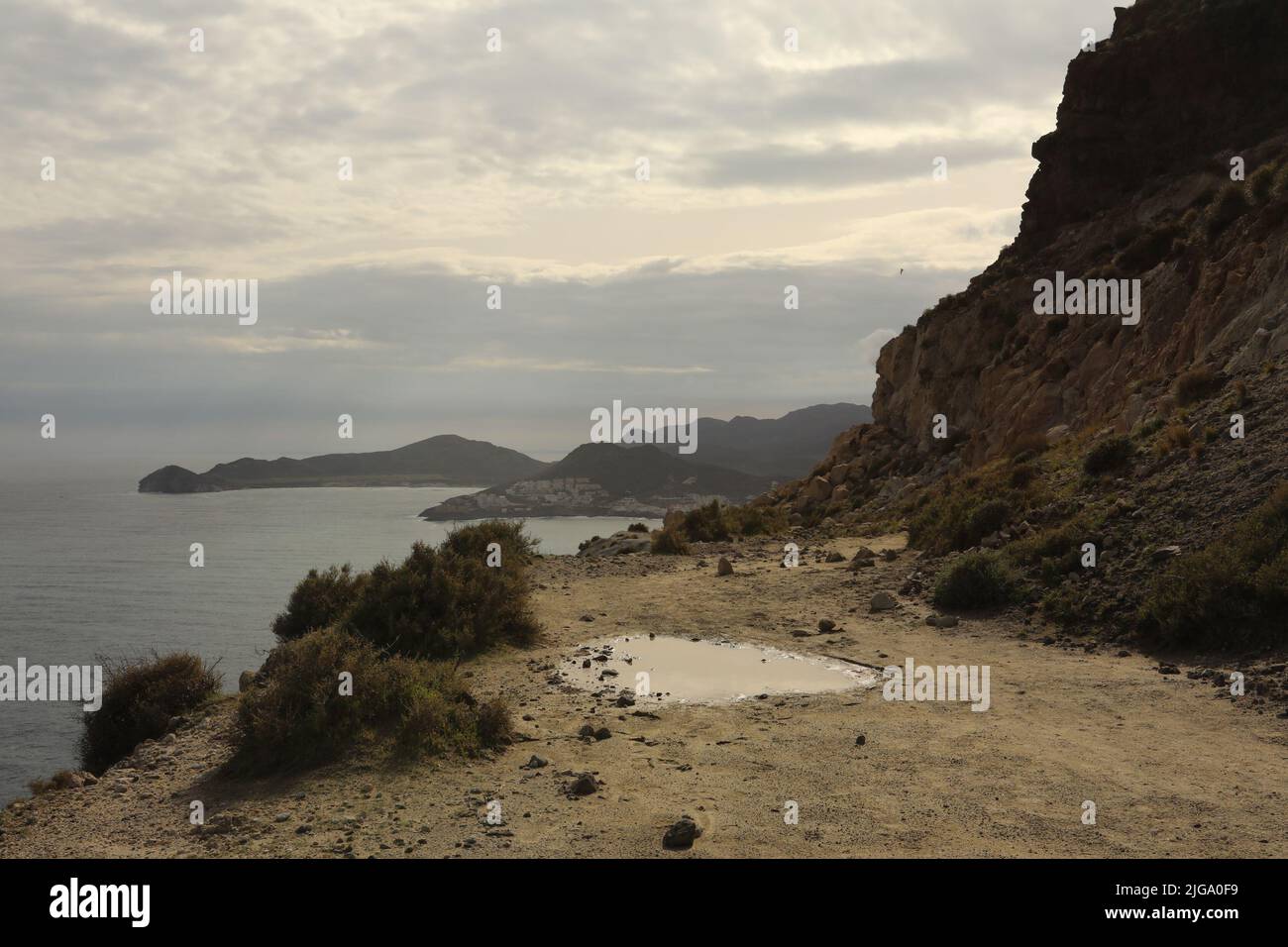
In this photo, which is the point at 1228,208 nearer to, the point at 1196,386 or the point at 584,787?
the point at 1196,386

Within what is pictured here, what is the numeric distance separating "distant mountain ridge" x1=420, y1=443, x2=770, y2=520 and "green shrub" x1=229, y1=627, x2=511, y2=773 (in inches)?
845

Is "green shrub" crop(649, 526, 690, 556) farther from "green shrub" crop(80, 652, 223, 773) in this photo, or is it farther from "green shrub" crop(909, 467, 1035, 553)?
"green shrub" crop(80, 652, 223, 773)

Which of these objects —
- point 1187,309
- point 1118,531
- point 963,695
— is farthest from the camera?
point 1187,309

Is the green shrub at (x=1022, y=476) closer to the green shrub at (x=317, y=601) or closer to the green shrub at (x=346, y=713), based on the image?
the green shrub at (x=317, y=601)

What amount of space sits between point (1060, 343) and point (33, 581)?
3132 cm

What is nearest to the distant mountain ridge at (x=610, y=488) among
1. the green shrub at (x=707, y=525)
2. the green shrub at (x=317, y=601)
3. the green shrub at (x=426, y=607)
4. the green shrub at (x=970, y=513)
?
the green shrub at (x=707, y=525)

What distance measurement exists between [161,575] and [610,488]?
20.4 meters

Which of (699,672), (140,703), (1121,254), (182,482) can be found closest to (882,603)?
(699,672)

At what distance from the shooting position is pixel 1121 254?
2627 centimetres

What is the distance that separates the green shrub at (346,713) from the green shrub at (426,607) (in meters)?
2.52

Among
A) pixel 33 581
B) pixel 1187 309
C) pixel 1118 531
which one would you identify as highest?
pixel 1187 309
